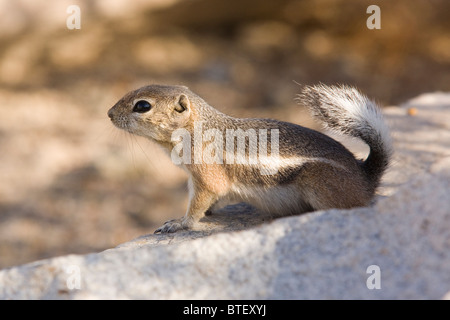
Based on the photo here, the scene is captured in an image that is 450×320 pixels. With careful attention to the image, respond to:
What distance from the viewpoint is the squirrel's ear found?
13.2 ft

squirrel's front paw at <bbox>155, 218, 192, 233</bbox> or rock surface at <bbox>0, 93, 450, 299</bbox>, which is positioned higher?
squirrel's front paw at <bbox>155, 218, 192, 233</bbox>

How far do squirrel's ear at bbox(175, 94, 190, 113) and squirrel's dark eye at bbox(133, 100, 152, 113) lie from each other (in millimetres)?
203

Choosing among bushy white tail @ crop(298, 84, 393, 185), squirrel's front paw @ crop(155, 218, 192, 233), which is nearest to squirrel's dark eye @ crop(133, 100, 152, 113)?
squirrel's front paw @ crop(155, 218, 192, 233)

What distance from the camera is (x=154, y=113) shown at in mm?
4031

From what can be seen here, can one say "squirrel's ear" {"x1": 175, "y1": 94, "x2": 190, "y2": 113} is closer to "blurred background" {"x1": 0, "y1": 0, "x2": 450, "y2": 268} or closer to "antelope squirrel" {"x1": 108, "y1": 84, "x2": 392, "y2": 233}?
"antelope squirrel" {"x1": 108, "y1": 84, "x2": 392, "y2": 233}

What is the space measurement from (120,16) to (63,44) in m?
1.75

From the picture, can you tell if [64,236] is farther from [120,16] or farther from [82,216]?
[120,16]

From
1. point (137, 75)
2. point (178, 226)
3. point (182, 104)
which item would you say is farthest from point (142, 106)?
point (137, 75)

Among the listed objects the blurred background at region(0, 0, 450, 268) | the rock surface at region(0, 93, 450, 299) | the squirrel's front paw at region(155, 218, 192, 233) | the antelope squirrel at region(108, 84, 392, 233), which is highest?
the blurred background at region(0, 0, 450, 268)

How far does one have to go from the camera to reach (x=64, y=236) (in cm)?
720

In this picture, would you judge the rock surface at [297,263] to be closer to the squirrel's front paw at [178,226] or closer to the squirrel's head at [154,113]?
the squirrel's front paw at [178,226]

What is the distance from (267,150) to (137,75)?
678cm
